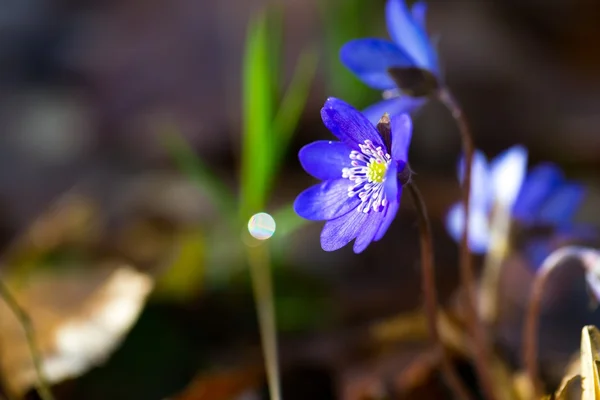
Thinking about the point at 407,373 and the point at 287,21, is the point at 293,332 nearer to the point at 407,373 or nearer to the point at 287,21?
the point at 407,373

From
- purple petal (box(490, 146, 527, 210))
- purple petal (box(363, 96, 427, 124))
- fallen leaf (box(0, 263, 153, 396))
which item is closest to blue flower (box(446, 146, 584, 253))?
purple petal (box(490, 146, 527, 210))

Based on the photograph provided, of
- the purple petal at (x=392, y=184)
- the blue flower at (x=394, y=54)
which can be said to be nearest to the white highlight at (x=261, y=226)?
the blue flower at (x=394, y=54)

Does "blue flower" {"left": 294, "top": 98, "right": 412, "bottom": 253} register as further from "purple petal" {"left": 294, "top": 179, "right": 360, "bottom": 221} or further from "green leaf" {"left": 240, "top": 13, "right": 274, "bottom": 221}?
"green leaf" {"left": 240, "top": 13, "right": 274, "bottom": 221}

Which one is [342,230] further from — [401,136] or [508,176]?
[508,176]

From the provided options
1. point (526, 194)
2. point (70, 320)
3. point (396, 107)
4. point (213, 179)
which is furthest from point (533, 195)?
point (70, 320)

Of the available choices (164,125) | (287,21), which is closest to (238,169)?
(164,125)

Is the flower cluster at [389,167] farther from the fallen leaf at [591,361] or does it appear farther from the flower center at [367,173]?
the fallen leaf at [591,361]
